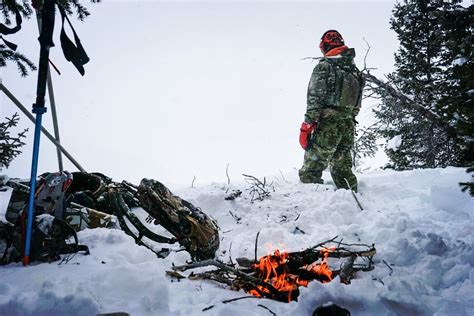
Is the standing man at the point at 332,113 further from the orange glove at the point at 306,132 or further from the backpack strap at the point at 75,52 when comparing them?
the backpack strap at the point at 75,52

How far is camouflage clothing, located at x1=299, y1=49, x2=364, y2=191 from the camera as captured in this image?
619 centimetres

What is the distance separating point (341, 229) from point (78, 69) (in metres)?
3.18

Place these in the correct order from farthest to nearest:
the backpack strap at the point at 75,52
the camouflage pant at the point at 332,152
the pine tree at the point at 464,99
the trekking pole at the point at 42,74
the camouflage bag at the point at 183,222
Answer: the camouflage pant at the point at 332,152 → the camouflage bag at the point at 183,222 → the pine tree at the point at 464,99 → the backpack strap at the point at 75,52 → the trekking pole at the point at 42,74

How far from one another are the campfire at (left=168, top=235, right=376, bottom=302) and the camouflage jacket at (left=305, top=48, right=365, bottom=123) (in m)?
3.92

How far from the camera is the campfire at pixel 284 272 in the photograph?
231 centimetres

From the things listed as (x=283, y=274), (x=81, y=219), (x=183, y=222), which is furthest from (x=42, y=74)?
(x=283, y=274)

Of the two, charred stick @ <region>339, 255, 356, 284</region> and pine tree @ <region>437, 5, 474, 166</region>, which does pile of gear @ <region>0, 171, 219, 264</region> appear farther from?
pine tree @ <region>437, 5, 474, 166</region>

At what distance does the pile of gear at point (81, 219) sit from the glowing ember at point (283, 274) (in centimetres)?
79

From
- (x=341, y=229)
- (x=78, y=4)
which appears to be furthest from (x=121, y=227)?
(x=78, y=4)

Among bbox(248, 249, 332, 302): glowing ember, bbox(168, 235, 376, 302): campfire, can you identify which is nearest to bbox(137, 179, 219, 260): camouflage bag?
bbox(168, 235, 376, 302): campfire

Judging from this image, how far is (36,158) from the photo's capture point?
2523 mm

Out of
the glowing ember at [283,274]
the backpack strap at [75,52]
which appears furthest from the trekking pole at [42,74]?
the glowing ember at [283,274]

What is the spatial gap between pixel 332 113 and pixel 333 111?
0.05 meters

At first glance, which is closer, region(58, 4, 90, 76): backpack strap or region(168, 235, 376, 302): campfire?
region(168, 235, 376, 302): campfire
